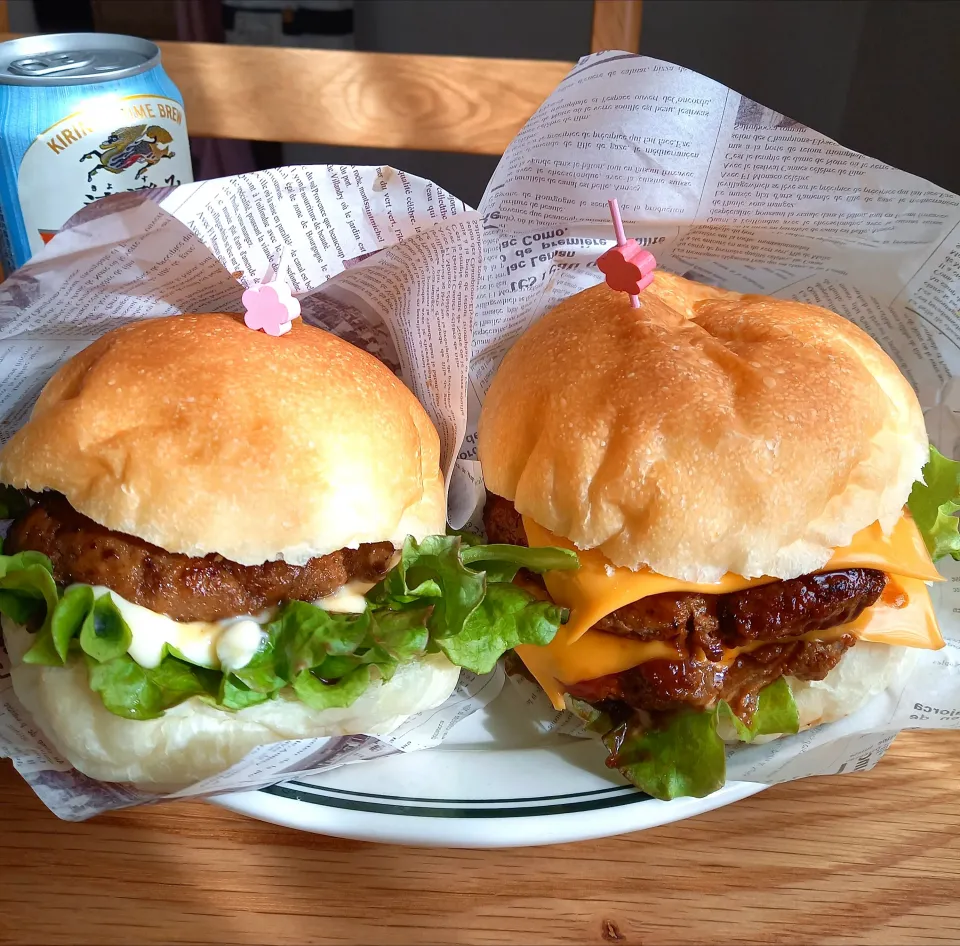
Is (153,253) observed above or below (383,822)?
above

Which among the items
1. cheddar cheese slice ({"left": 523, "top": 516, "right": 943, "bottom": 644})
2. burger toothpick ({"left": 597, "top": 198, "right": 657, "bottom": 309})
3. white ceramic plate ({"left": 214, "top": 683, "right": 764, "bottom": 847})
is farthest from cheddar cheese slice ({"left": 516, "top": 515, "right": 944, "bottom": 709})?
burger toothpick ({"left": 597, "top": 198, "right": 657, "bottom": 309})

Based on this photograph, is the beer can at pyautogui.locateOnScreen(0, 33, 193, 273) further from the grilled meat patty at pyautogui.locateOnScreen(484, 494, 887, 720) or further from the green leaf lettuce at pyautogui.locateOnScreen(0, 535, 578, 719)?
the grilled meat patty at pyautogui.locateOnScreen(484, 494, 887, 720)

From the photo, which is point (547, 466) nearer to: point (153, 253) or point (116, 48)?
point (153, 253)

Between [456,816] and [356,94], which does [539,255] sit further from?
[356,94]

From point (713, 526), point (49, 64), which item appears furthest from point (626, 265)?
point (49, 64)

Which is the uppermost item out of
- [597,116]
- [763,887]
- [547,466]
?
[597,116]

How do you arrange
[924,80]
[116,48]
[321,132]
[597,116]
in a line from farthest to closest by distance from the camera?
[924,80], [321,132], [116,48], [597,116]

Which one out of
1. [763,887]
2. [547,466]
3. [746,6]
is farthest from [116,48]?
[746,6]

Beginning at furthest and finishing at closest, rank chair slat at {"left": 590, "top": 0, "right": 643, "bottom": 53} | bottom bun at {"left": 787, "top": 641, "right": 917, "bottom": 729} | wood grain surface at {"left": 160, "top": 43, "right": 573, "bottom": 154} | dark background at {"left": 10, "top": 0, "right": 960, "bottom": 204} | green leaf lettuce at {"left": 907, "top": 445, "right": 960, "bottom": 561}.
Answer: dark background at {"left": 10, "top": 0, "right": 960, "bottom": 204} → wood grain surface at {"left": 160, "top": 43, "right": 573, "bottom": 154} → chair slat at {"left": 590, "top": 0, "right": 643, "bottom": 53} → green leaf lettuce at {"left": 907, "top": 445, "right": 960, "bottom": 561} → bottom bun at {"left": 787, "top": 641, "right": 917, "bottom": 729}
